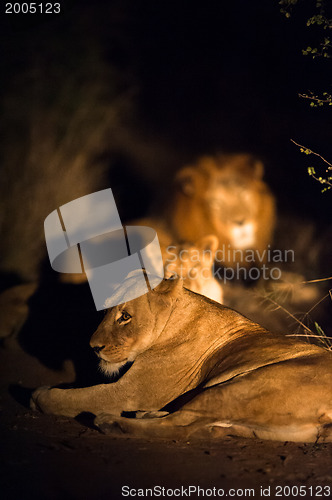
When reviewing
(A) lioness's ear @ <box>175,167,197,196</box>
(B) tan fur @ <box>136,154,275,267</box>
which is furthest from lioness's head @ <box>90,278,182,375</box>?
(A) lioness's ear @ <box>175,167,197,196</box>

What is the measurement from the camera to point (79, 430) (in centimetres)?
416

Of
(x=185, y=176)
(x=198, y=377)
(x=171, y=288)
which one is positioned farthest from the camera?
(x=185, y=176)

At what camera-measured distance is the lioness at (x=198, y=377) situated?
12.8ft

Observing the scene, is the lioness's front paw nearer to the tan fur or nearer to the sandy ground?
the sandy ground

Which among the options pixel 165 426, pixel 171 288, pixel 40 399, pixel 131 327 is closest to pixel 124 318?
pixel 131 327

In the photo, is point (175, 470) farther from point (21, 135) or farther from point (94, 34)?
point (94, 34)

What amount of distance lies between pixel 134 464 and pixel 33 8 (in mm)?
6756

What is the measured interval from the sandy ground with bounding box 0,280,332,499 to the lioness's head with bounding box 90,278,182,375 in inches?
25.6

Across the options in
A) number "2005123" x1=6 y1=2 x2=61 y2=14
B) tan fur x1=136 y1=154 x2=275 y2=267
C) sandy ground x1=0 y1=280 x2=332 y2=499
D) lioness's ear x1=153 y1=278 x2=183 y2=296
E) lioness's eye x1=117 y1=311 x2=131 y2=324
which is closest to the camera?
sandy ground x1=0 y1=280 x2=332 y2=499

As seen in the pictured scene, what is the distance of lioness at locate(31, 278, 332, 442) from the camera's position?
12.8ft

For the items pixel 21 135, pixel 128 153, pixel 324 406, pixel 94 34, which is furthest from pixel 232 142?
pixel 324 406

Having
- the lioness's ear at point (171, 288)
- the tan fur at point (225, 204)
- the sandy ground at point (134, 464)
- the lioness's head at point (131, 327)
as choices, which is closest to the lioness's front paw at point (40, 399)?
the sandy ground at point (134, 464)

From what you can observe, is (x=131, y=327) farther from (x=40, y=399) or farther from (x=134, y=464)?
(x=134, y=464)

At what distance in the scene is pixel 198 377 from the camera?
4.62m
